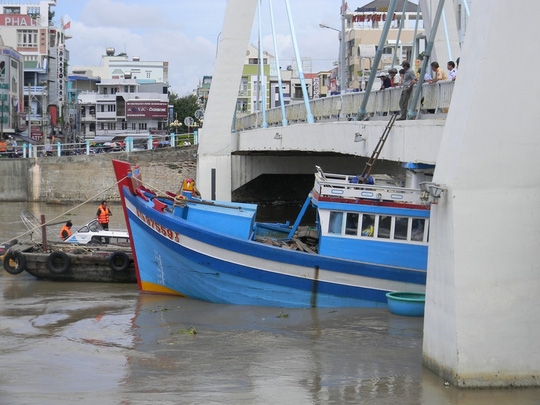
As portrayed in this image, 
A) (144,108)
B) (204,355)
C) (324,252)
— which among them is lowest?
(204,355)

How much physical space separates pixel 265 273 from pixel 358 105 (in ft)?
25.2

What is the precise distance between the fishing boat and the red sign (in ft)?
252

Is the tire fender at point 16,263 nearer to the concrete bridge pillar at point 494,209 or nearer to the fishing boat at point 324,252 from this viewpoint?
the fishing boat at point 324,252

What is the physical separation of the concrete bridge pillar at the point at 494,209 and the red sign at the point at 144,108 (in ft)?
277

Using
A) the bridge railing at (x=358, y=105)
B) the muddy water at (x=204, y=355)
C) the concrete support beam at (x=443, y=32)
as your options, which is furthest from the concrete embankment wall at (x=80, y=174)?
the muddy water at (x=204, y=355)

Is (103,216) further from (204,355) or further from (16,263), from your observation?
(204,355)

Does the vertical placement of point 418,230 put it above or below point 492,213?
below

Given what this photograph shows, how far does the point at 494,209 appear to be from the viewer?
39.1 ft

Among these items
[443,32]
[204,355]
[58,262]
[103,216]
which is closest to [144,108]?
[443,32]

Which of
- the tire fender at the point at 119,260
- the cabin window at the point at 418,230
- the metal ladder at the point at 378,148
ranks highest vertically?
the metal ladder at the point at 378,148

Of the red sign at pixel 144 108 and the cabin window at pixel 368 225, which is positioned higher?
the red sign at pixel 144 108

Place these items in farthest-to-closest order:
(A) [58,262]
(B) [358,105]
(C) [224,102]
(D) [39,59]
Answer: (D) [39,59]
(C) [224,102]
(B) [358,105]
(A) [58,262]

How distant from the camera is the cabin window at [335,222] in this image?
18156 mm

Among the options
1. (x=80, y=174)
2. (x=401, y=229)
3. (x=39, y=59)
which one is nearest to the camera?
(x=401, y=229)
